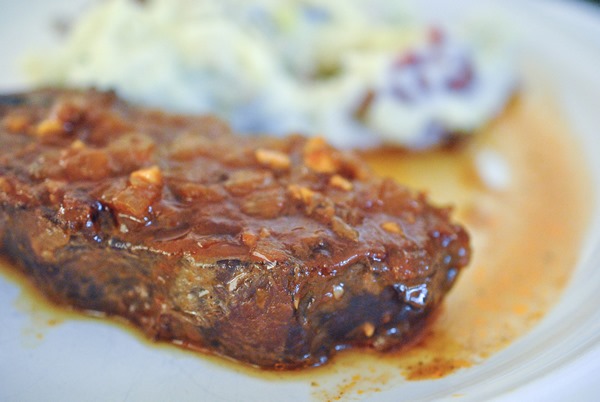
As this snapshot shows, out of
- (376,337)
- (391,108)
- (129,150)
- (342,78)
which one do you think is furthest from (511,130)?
(129,150)

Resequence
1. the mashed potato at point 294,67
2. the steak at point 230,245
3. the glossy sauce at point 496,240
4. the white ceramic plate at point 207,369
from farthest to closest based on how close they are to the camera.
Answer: the mashed potato at point 294,67
the glossy sauce at point 496,240
the steak at point 230,245
the white ceramic plate at point 207,369

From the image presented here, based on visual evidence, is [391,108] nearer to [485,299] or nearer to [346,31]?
[346,31]

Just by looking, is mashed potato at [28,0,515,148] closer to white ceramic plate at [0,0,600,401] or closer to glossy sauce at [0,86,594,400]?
glossy sauce at [0,86,594,400]

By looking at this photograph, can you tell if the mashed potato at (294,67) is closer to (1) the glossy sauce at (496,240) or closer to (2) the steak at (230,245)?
(1) the glossy sauce at (496,240)

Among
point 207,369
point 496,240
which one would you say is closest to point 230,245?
point 207,369

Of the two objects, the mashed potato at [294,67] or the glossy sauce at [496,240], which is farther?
the mashed potato at [294,67]

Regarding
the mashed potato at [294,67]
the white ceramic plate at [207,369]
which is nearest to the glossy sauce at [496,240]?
the white ceramic plate at [207,369]

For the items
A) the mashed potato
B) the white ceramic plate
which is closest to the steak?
the white ceramic plate
